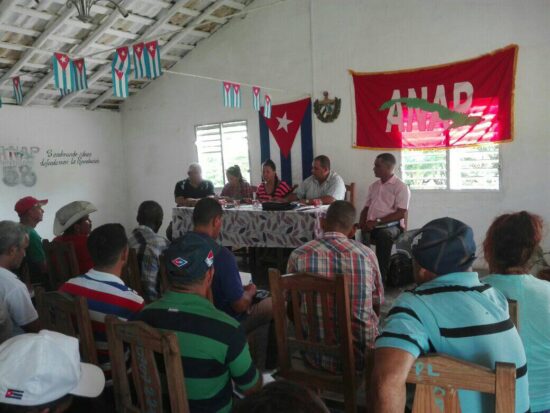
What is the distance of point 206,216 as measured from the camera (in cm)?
250

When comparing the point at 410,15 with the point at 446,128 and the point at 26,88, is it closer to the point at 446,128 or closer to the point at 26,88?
the point at 446,128

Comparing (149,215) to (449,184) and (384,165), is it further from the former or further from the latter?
(449,184)

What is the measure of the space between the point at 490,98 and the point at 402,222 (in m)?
1.69

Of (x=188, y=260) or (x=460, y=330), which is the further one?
(x=188, y=260)

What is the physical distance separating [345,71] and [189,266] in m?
4.97

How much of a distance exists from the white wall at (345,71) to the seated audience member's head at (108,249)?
4.37 metres

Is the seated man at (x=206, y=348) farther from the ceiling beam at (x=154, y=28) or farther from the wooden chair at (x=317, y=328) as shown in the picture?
the ceiling beam at (x=154, y=28)

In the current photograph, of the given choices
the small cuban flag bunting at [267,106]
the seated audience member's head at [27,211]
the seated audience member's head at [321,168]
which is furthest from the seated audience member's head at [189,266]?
the small cuban flag bunting at [267,106]

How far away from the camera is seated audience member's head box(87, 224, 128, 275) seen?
2021 millimetres

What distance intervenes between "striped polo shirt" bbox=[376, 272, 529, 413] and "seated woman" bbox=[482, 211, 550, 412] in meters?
0.32

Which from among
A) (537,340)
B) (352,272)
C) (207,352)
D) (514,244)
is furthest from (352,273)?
(207,352)

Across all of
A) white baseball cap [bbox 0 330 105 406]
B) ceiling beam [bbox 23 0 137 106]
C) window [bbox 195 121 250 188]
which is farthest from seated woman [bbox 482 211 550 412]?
window [bbox 195 121 250 188]

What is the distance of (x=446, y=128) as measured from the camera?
17.3 feet

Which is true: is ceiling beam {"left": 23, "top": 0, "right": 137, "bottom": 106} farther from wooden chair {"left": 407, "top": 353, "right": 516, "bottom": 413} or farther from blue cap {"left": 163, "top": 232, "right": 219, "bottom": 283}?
wooden chair {"left": 407, "top": 353, "right": 516, "bottom": 413}
